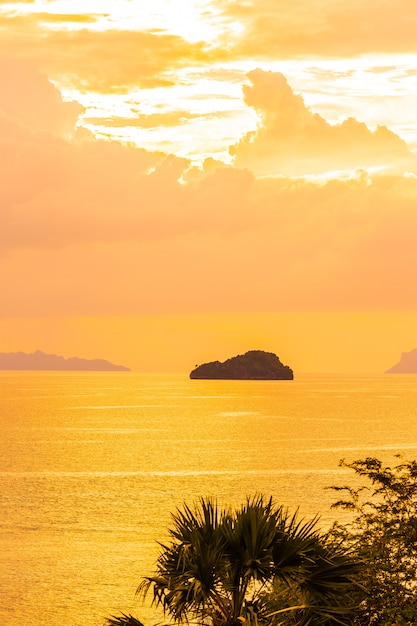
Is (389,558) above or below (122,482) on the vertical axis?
above

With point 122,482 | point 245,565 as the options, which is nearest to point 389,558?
point 245,565

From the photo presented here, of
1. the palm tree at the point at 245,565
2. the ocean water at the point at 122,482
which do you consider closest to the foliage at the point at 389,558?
the palm tree at the point at 245,565

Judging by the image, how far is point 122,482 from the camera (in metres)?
93.3

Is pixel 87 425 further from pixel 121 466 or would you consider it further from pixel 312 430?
pixel 121 466

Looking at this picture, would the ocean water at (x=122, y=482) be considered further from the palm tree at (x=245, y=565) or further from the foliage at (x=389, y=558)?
the palm tree at (x=245, y=565)

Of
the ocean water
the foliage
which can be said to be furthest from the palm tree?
the ocean water

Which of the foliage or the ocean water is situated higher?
the foliage

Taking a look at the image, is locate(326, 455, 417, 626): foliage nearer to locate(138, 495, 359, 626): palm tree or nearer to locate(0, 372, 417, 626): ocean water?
→ locate(138, 495, 359, 626): palm tree

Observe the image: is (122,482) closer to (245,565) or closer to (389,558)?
(389,558)

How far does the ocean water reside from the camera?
4825 centimetres

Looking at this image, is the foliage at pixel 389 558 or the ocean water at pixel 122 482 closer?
the foliage at pixel 389 558

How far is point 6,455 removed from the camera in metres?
120

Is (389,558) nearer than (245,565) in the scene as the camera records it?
No

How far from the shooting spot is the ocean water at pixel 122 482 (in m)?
48.2
